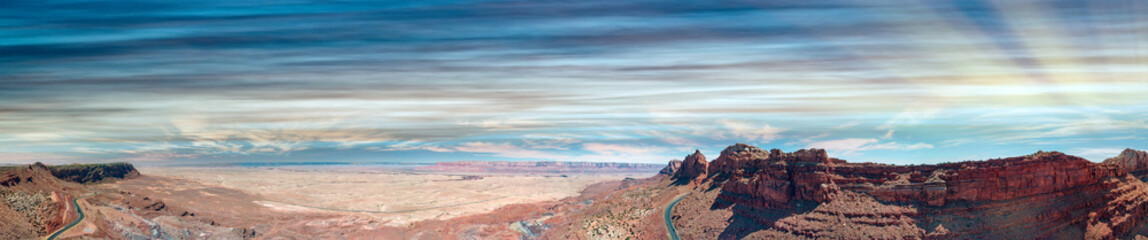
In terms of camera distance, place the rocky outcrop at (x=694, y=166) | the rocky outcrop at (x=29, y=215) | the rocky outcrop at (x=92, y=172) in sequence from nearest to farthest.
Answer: the rocky outcrop at (x=29, y=215) < the rocky outcrop at (x=694, y=166) < the rocky outcrop at (x=92, y=172)

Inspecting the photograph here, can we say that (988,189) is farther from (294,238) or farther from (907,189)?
(294,238)

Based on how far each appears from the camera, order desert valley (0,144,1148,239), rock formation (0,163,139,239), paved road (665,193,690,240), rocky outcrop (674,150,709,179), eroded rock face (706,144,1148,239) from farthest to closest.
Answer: rocky outcrop (674,150,709,179) → paved road (665,193,690,240) → rock formation (0,163,139,239) → desert valley (0,144,1148,239) → eroded rock face (706,144,1148,239)

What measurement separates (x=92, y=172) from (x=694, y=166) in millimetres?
177576

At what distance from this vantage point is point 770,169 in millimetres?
54438

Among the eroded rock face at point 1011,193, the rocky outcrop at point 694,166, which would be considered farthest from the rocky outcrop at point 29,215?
the rocky outcrop at point 694,166

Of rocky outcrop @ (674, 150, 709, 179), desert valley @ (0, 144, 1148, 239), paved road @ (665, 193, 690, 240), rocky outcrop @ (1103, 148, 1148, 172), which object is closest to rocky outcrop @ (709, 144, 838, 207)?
desert valley @ (0, 144, 1148, 239)

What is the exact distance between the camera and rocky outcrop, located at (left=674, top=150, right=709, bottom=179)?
103 m

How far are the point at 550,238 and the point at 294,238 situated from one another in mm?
39850

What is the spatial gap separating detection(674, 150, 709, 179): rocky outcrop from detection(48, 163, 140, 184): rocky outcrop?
533 ft

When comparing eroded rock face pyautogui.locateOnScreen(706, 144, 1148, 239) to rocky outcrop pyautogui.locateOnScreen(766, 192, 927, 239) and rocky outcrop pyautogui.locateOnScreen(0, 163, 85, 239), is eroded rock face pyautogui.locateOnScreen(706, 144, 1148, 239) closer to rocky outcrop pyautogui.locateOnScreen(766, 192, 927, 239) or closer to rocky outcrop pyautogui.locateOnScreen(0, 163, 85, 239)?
rocky outcrop pyautogui.locateOnScreen(766, 192, 927, 239)

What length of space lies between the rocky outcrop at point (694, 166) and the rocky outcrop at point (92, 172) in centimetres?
16232

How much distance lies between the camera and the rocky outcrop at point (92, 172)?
135m

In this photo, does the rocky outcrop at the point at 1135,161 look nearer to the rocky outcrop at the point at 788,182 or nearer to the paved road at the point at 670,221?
the rocky outcrop at the point at 788,182

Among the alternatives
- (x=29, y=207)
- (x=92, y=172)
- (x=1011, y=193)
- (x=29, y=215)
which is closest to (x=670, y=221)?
(x=1011, y=193)
